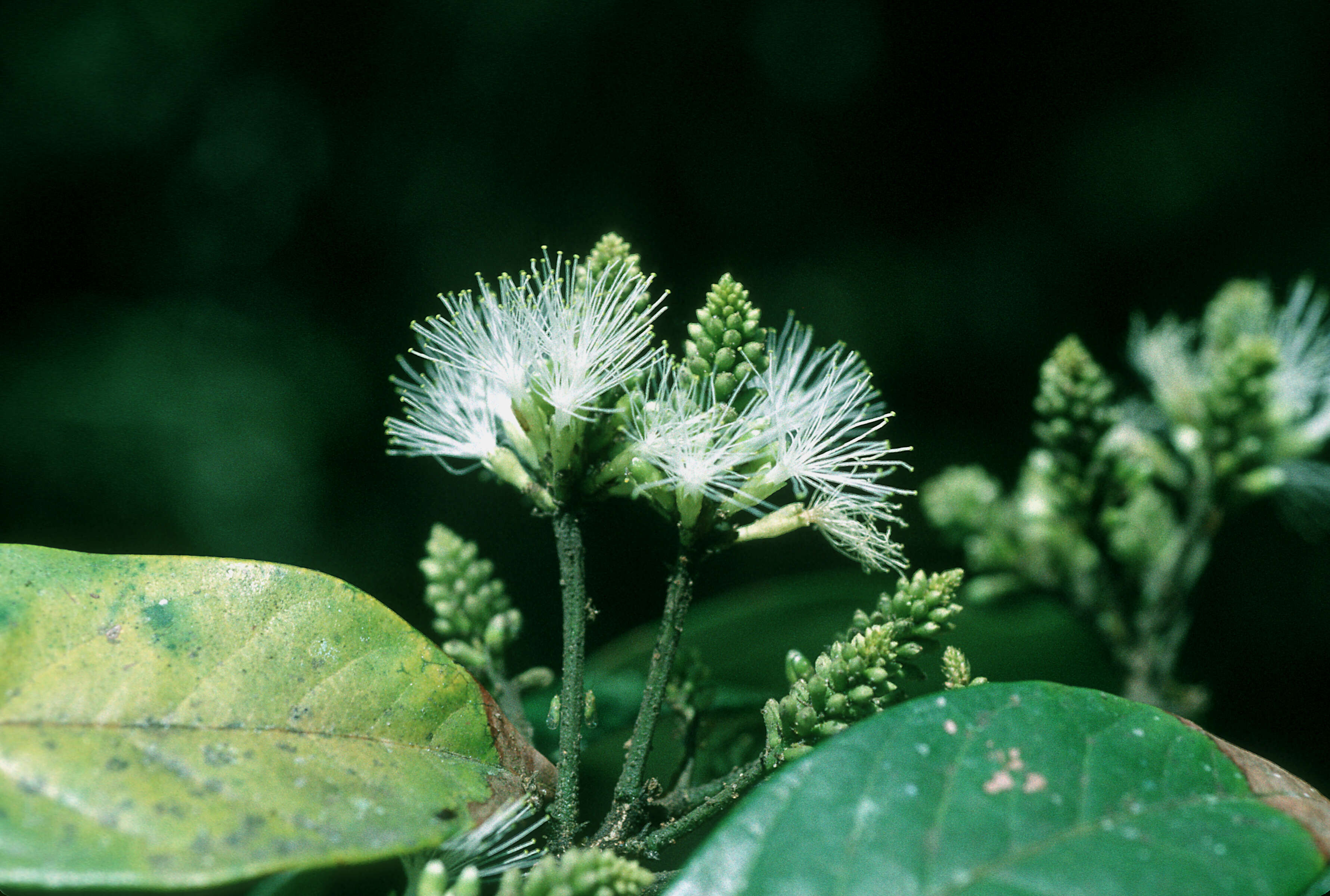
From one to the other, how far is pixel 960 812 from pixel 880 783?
8 cm

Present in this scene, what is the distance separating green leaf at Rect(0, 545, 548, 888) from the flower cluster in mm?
317

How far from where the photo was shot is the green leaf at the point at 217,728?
2.84 ft

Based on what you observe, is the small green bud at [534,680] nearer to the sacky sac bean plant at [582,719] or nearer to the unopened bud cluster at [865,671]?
the sacky sac bean plant at [582,719]

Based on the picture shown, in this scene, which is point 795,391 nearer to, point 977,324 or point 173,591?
point 173,591

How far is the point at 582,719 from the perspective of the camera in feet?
3.89

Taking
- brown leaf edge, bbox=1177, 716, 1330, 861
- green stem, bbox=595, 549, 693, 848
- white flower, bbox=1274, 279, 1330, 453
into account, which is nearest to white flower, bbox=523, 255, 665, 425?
green stem, bbox=595, 549, 693, 848

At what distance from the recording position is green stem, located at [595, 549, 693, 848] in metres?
1.17

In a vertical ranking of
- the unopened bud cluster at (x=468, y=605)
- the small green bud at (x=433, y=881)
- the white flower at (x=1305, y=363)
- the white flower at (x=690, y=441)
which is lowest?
the small green bud at (x=433, y=881)

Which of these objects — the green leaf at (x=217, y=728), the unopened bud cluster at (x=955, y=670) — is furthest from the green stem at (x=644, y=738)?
the unopened bud cluster at (x=955, y=670)

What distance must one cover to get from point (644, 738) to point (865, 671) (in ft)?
0.93

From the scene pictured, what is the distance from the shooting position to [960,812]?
3.04ft

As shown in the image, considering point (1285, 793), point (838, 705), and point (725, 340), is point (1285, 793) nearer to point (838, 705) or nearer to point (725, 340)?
point (838, 705)

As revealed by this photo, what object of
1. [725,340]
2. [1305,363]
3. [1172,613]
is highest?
[1305,363]

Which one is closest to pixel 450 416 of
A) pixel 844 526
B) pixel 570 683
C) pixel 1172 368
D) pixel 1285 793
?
pixel 570 683
